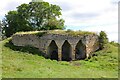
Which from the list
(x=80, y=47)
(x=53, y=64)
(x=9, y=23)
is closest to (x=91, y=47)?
(x=80, y=47)

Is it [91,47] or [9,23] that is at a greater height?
[9,23]

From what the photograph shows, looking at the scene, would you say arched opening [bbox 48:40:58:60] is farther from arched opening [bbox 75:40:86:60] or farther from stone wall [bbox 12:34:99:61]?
arched opening [bbox 75:40:86:60]

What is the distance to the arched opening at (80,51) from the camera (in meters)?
44.9

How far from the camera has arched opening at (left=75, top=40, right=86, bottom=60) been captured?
147 ft

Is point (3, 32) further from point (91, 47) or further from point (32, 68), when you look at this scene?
point (32, 68)

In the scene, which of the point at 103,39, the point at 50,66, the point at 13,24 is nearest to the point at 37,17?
the point at 13,24

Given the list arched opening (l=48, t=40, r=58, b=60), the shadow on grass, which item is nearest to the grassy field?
the shadow on grass

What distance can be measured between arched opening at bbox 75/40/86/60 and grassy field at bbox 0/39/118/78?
2.28 meters

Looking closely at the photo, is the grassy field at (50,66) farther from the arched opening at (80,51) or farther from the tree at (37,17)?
the tree at (37,17)

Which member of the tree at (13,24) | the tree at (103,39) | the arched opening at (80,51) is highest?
the tree at (13,24)

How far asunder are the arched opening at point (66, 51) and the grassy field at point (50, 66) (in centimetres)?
365

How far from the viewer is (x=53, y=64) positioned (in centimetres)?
3762

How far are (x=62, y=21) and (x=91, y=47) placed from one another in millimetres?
11751

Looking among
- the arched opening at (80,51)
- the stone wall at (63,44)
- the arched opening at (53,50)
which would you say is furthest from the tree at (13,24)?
the arched opening at (80,51)
